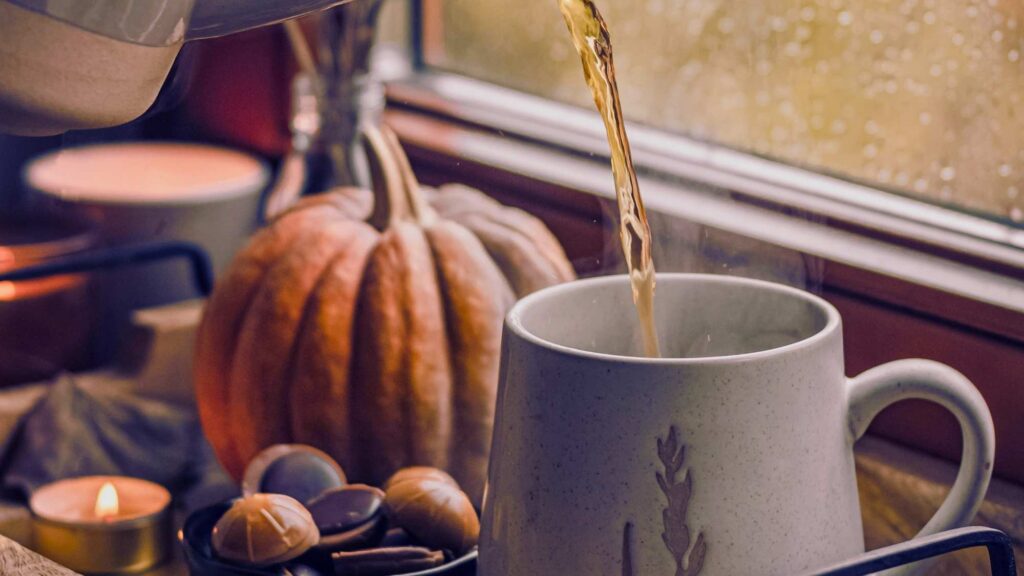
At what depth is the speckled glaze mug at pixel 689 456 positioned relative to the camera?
1.40ft

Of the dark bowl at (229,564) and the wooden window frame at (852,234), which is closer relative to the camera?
the dark bowl at (229,564)

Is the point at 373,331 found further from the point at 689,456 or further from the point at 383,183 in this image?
the point at 689,456

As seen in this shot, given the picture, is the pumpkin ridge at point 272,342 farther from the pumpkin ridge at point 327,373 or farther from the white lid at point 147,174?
the white lid at point 147,174

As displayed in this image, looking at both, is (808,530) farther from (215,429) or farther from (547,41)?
(547,41)

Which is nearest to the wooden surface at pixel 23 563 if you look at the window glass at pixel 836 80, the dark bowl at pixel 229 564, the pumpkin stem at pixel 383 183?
the dark bowl at pixel 229 564

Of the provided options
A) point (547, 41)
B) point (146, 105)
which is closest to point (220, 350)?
point (146, 105)

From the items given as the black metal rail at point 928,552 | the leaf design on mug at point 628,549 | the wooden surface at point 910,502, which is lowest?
the wooden surface at point 910,502

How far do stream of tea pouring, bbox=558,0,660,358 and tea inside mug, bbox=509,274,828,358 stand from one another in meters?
0.01

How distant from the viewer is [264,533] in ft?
1.78

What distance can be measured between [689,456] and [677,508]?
19mm

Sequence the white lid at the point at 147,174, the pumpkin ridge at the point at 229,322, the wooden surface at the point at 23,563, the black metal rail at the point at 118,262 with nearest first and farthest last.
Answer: the wooden surface at the point at 23,563 < the pumpkin ridge at the point at 229,322 < the black metal rail at the point at 118,262 < the white lid at the point at 147,174

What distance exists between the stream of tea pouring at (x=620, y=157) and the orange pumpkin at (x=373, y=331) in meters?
0.20

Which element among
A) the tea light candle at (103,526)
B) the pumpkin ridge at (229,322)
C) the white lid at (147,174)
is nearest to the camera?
the tea light candle at (103,526)

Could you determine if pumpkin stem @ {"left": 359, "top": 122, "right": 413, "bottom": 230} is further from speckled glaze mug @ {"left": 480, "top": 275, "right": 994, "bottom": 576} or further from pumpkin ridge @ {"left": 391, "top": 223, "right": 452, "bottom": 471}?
speckled glaze mug @ {"left": 480, "top": 275, "right": 994, "bottom": 576}
